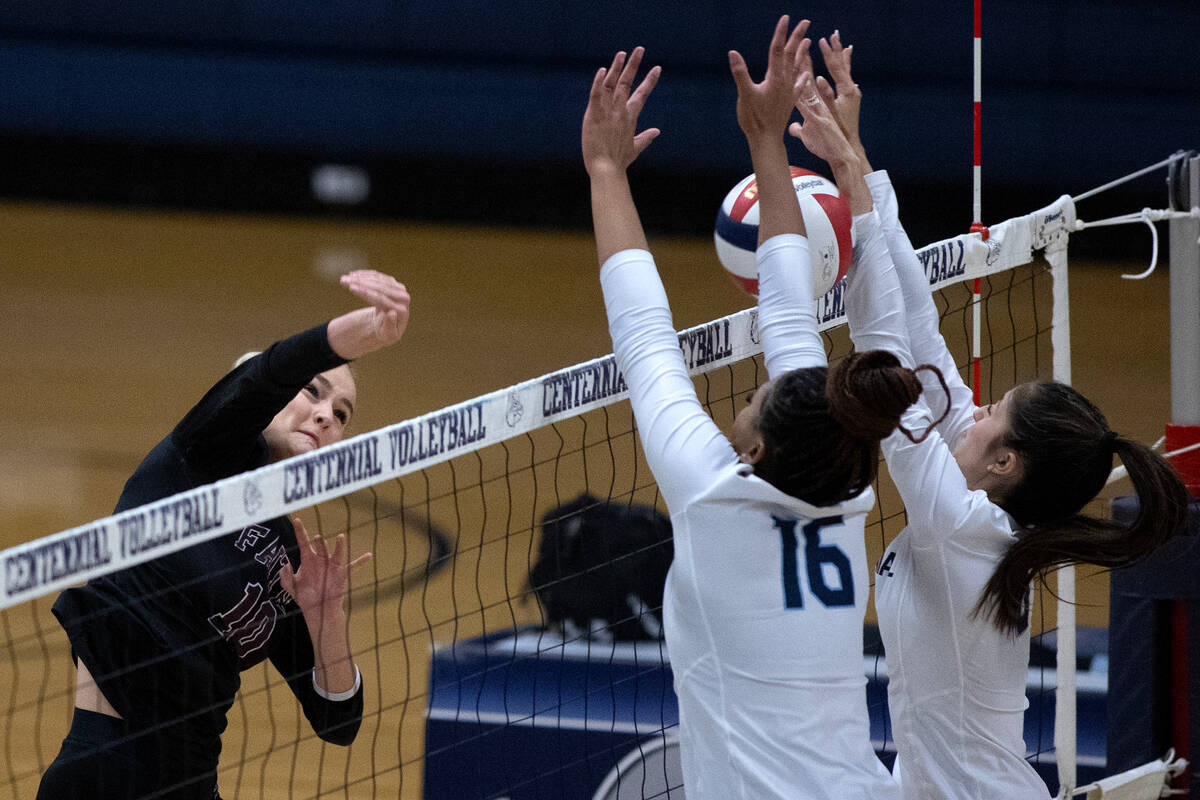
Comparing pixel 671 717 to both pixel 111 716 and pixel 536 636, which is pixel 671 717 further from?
pixel 111 716

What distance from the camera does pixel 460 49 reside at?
29.5 feet

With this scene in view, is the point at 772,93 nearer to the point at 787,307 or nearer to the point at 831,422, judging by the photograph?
the point at 787,307

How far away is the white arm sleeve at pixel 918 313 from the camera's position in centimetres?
222

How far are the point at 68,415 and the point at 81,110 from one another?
3.41m

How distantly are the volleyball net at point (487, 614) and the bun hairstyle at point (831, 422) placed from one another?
0.63 m

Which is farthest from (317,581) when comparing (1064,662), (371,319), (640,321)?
(1064,662)

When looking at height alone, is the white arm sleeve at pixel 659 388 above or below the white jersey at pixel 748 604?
above

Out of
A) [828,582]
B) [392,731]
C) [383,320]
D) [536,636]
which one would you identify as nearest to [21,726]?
[392,731]

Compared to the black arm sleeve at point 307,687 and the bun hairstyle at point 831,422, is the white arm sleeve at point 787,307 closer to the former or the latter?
the bun hairstyle at point 831,422

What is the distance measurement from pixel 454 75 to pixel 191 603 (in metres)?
7.05

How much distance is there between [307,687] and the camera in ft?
8.25

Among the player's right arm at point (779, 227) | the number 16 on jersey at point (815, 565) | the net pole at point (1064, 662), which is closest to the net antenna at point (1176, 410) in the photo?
the net pole at point (1064, 662)

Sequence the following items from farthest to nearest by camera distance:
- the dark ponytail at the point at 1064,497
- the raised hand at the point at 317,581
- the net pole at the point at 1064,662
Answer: the net pole at the point at 1064,662, the raised hand at the point at 317,581, the dark ponytail at the point at 1064,497

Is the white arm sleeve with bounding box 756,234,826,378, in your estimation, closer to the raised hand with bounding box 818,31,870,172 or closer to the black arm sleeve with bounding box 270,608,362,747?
the raised hand with bounding box 818,31,870,172
